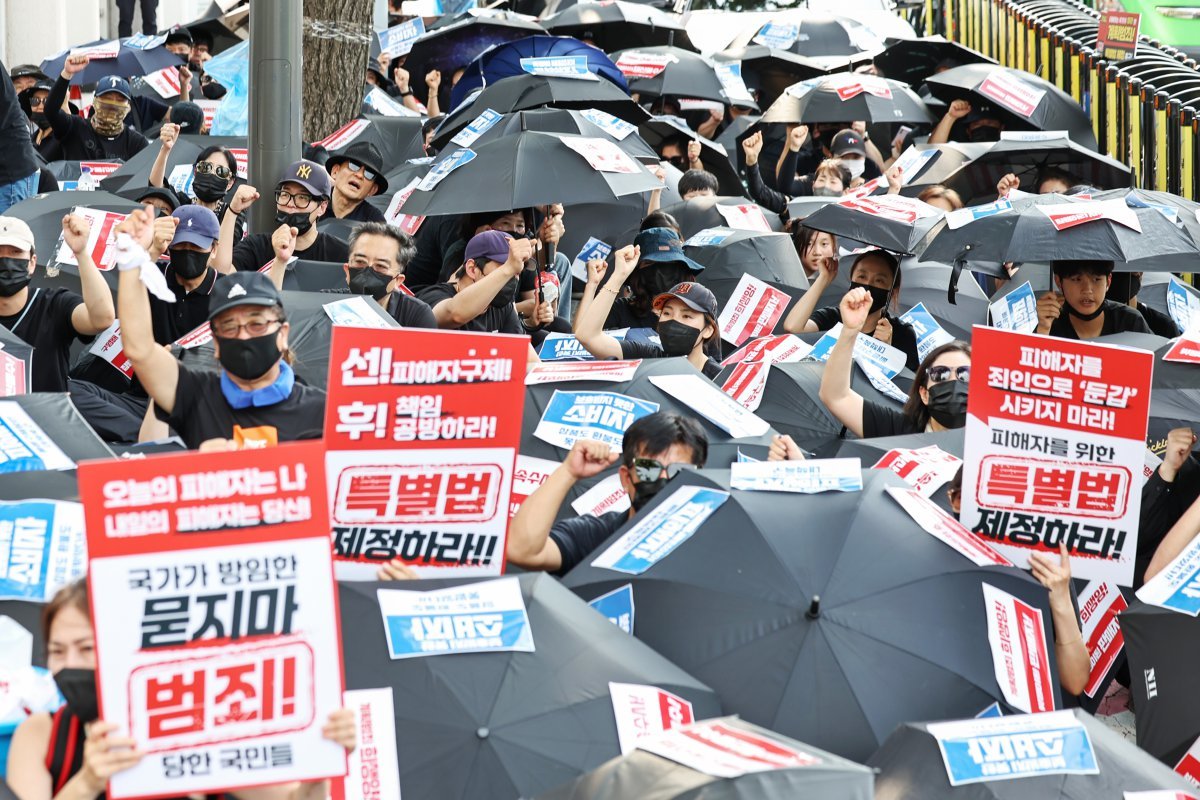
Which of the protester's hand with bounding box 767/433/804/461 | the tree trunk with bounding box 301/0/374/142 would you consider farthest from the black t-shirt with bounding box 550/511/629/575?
the tree trunk with bounding box 301/0/374/142

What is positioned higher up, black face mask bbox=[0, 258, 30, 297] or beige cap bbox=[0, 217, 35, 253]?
beige cap bbox=[0, 217, 35, 253]

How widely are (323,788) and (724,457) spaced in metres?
2.68

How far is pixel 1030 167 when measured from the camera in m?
11.7

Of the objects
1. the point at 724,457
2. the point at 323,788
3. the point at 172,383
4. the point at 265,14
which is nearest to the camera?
the point at 323,788

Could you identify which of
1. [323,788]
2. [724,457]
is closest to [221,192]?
[724,457]

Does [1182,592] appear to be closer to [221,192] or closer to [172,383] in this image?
[172,383]

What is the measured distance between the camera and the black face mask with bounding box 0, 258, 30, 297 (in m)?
7.04

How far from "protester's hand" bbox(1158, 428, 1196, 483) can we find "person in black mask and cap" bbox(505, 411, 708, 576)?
1.60 meters

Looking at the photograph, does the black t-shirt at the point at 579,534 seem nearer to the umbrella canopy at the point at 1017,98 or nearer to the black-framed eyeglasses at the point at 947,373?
the black-framed eyeglasses at the point at 947,373

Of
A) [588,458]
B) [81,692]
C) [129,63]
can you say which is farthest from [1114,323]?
[129,63]

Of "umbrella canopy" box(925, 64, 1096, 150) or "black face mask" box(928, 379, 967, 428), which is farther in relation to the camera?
"umbrella canopy" box(925, 64, 1096, 150)

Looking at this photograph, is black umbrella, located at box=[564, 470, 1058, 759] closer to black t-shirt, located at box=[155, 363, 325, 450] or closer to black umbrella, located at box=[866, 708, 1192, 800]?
black umbrella, located at box=[866, 708, 1192, 800]

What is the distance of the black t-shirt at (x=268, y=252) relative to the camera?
862cm

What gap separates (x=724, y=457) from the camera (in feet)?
19.9
